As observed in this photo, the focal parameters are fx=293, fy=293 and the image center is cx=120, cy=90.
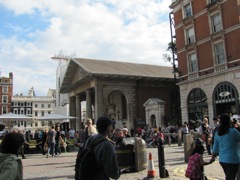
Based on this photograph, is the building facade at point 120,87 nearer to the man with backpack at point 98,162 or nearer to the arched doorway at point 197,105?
the arched doorway at point 197,105

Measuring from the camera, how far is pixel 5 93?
85.4m

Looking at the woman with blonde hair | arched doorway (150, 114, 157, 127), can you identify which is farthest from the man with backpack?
arched doorway (150, 114, 157, 127)

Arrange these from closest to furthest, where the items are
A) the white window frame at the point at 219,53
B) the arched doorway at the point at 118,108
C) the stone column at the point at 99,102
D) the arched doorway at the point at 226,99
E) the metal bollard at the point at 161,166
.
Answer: the metal bollard at the point at 161,166 → the arched doorway at the point at 226,99 → the white window frame at the point at 219,53 → the stone column at the point at 99,102 → the arched doorway at the point at 118,108

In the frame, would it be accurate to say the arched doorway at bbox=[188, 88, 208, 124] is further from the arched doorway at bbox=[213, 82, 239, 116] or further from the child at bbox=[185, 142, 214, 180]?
the child at bbox=[185, 142, 214, 180]

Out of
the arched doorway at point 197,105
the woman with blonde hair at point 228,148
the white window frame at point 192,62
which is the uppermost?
the white window frame at point 192,62

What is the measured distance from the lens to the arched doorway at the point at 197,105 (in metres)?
27.9

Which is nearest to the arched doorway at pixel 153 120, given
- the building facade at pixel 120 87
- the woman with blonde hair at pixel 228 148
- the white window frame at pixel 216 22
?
the building facade at pixel 120 87

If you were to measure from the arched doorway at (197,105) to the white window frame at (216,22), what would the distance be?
588cm

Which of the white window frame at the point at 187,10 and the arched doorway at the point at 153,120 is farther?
the arched doorway at the point at 153,120

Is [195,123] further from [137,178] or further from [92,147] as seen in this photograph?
[92,147]

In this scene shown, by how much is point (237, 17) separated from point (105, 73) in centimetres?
1597

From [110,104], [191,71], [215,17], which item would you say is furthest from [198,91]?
[110,104]

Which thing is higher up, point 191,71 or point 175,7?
point 175,7

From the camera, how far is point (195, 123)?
93.7ft
